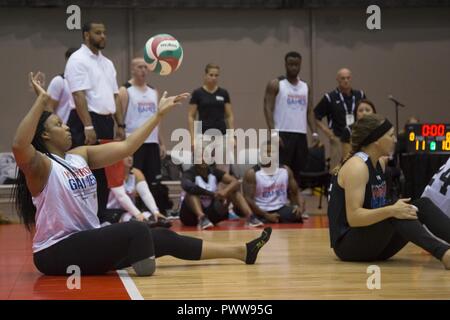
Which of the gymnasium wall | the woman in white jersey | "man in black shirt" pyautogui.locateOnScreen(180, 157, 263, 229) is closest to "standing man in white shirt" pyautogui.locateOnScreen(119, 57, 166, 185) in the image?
"man in black shirt" pyautogui.locateOnScreen(180, 157, 263, 229)

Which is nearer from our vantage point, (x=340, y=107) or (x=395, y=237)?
(x=395, y=237)

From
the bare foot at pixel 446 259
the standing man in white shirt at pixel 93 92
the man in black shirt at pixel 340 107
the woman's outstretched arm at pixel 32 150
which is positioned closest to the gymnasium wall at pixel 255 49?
the man in black shirt at pixel 340 107

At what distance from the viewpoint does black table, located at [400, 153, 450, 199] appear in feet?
31.6

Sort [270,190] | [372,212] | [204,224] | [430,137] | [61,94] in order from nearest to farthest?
[372,212]
[61,94]
[204,224]
[430,137]
[270,190]

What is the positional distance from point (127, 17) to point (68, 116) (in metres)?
6.81

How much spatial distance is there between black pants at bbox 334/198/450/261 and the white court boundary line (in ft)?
4.95

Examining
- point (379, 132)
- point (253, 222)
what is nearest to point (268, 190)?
point (253, 222)

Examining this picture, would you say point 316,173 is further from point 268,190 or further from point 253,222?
point 253,222

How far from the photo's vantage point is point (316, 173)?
42.1 ft

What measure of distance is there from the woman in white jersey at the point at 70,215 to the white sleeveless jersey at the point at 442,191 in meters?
1.93

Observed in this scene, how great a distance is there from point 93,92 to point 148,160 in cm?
240

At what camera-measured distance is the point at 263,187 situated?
10102 millimetres

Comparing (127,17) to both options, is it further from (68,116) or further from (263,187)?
(68,116)

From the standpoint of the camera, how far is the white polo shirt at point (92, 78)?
7883 millimetres
